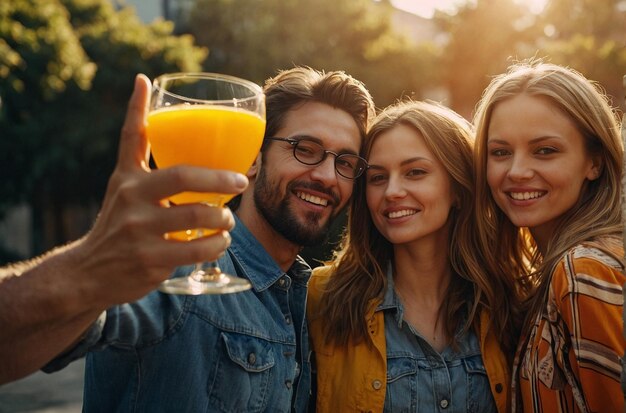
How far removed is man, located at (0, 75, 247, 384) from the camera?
1.39 metres

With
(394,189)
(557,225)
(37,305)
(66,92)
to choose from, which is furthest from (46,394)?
(66,92)

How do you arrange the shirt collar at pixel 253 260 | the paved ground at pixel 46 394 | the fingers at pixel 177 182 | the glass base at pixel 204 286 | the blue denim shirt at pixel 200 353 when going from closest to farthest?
the fingers at pixel 177 182, the glass base at pixel 204 286, the blue denim shirt at pixel 200 353, the shirt collar at pixel 253 260, the paved ground at pixel 46 394

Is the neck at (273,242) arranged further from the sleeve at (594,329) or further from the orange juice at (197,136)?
the orange juice at (197,136)

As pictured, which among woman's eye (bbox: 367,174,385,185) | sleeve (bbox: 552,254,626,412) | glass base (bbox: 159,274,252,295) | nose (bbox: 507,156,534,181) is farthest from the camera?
woman's eye (bbox: 367,174,385,185)

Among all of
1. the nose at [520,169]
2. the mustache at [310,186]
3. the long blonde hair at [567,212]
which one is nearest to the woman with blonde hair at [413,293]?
the long blonde hair at [567,212]

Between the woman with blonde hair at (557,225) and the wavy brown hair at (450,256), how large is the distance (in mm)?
122

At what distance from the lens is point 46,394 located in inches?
336

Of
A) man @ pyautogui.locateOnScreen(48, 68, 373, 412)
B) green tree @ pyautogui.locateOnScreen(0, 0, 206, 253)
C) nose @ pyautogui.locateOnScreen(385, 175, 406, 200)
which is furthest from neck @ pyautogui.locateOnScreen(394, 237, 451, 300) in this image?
green tree @ pyautogui.locateOnScreen(0, 0, 206, 253)

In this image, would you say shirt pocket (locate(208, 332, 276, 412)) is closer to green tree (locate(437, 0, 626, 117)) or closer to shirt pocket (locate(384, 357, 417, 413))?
shirt pocket (locate(384, 357, 417, 413))

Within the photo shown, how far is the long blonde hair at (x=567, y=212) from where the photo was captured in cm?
294

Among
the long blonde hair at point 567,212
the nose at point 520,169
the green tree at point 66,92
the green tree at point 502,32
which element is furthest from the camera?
the green tree at point 502,32

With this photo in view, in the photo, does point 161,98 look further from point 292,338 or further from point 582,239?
point 582,239

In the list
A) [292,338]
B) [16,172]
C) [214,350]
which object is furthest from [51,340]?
[16,172]

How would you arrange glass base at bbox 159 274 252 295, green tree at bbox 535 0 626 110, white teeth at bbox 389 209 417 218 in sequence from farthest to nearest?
green tree at bbox 535 0 626 110 < white teeth at bbox 389 209 417 218 < glass base at bbox 159 274 252 295
